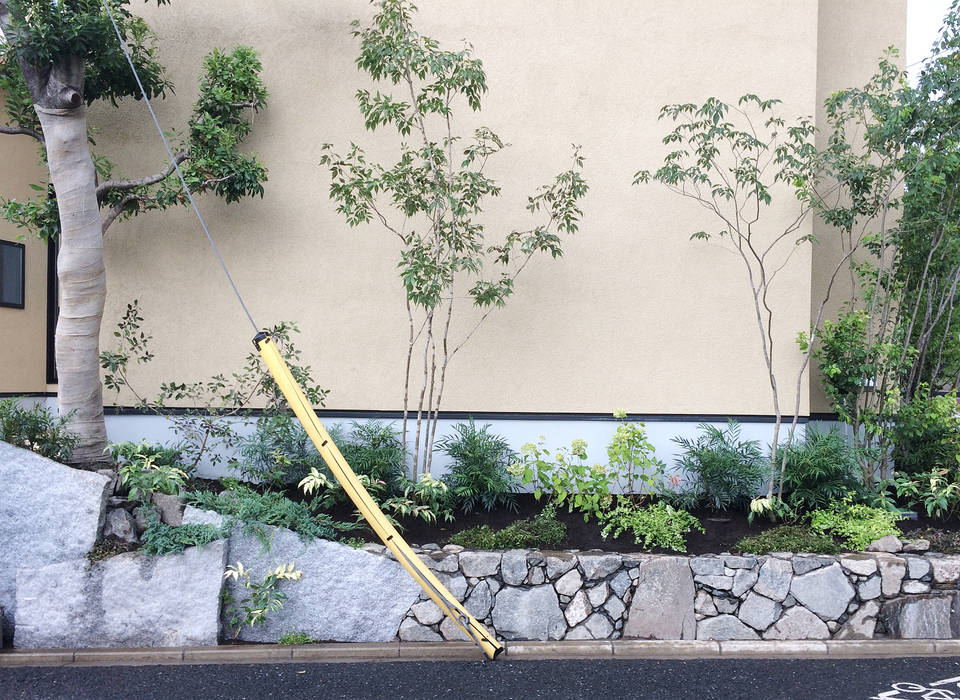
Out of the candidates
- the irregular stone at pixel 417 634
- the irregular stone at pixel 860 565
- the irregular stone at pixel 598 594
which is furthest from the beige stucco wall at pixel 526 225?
the irregular stone at pixel 417 634

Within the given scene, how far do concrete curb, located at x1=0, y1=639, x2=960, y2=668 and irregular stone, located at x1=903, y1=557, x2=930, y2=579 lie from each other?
399 millimetres

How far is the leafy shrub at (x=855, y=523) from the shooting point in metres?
4.88

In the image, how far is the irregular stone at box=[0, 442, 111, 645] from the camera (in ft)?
14.6

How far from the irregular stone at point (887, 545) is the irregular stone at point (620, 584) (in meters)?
1.73

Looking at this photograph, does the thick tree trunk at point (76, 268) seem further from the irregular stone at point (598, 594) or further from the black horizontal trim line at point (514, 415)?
the irregular stone at point (598, 594)

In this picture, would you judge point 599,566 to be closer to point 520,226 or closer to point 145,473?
point 520,226

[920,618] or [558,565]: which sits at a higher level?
[558,565]

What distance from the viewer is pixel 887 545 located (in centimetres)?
481

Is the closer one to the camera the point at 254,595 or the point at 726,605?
the point at 254,595

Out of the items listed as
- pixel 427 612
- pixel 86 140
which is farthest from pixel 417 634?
pixel 86 140

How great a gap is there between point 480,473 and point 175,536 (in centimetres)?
219

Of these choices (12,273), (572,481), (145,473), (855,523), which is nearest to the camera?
(145,473)

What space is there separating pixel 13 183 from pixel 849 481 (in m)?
7.59

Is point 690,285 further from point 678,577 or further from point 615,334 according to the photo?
point 678,577
